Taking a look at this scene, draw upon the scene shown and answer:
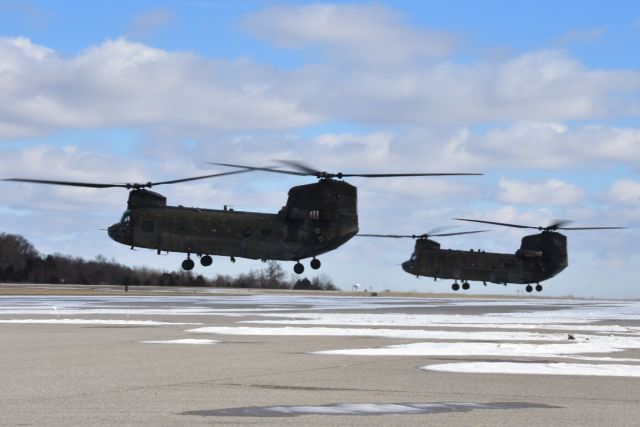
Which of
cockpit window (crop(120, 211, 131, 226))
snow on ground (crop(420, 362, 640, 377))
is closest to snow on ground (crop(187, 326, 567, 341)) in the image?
snow on ground (crop(420, 362, 640, 377))

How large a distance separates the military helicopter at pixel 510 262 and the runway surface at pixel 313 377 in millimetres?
74609

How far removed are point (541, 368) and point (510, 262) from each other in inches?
3592

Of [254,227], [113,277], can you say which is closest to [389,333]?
[254,227]

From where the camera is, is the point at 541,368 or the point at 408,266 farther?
the point at 408,266

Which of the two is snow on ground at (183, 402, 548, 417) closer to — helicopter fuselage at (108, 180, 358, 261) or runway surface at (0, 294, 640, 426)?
runway surface at (0, 294, 640, 426)

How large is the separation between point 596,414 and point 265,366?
8304 millimetres

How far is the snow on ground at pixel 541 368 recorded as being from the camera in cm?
2033

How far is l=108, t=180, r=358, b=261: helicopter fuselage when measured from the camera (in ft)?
222

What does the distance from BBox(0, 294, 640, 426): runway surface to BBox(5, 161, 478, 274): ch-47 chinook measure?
108ft

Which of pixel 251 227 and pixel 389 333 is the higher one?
pixel 251 227

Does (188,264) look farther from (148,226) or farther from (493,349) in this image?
(493,349)

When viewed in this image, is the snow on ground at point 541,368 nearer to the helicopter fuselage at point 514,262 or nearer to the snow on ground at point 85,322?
the snow on ground at point 85,322

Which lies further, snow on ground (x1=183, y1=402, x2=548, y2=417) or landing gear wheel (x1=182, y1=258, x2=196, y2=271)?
landing gear wheel (x1=182, y1=258, x2=196, y2=271)

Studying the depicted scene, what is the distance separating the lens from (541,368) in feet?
69.9
